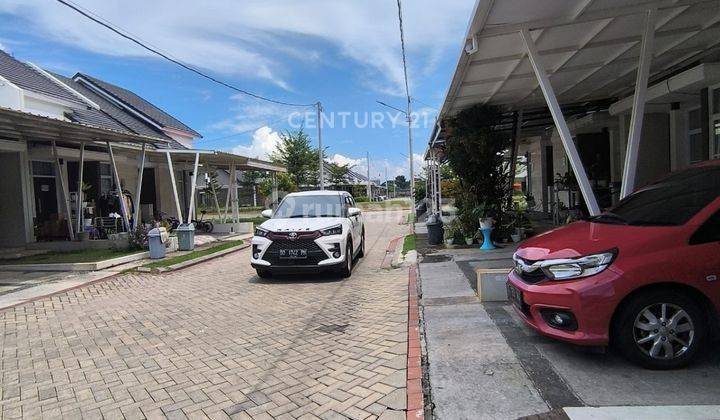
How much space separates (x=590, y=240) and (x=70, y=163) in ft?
57.8

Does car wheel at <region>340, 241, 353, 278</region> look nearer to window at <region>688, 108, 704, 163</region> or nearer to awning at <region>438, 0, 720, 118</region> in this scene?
awning at <region>438, 0, 720, 118</region>

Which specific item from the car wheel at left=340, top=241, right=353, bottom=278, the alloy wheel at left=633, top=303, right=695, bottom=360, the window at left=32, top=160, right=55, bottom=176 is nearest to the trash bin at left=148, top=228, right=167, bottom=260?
the car wheel at left=340, top=241, right=353, bottom=278

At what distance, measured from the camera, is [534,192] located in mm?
22531

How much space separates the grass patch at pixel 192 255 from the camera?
11361 millimetres

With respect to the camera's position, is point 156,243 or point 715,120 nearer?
point 715,120

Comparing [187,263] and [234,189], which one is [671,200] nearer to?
[187,263]

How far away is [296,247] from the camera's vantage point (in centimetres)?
863

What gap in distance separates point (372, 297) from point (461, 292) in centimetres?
144

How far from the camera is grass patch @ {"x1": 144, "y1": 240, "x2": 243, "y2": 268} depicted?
1136 centimetres

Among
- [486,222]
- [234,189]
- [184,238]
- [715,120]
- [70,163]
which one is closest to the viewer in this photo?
[715,120]

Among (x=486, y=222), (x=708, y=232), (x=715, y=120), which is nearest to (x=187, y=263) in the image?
(x=486, y=222)

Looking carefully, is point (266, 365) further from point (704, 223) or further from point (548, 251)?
point (704, 223)

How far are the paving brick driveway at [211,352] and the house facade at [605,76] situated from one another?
3919 millimetres

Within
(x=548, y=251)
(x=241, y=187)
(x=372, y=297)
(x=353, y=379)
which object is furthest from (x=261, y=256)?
(x=241, y=187)
